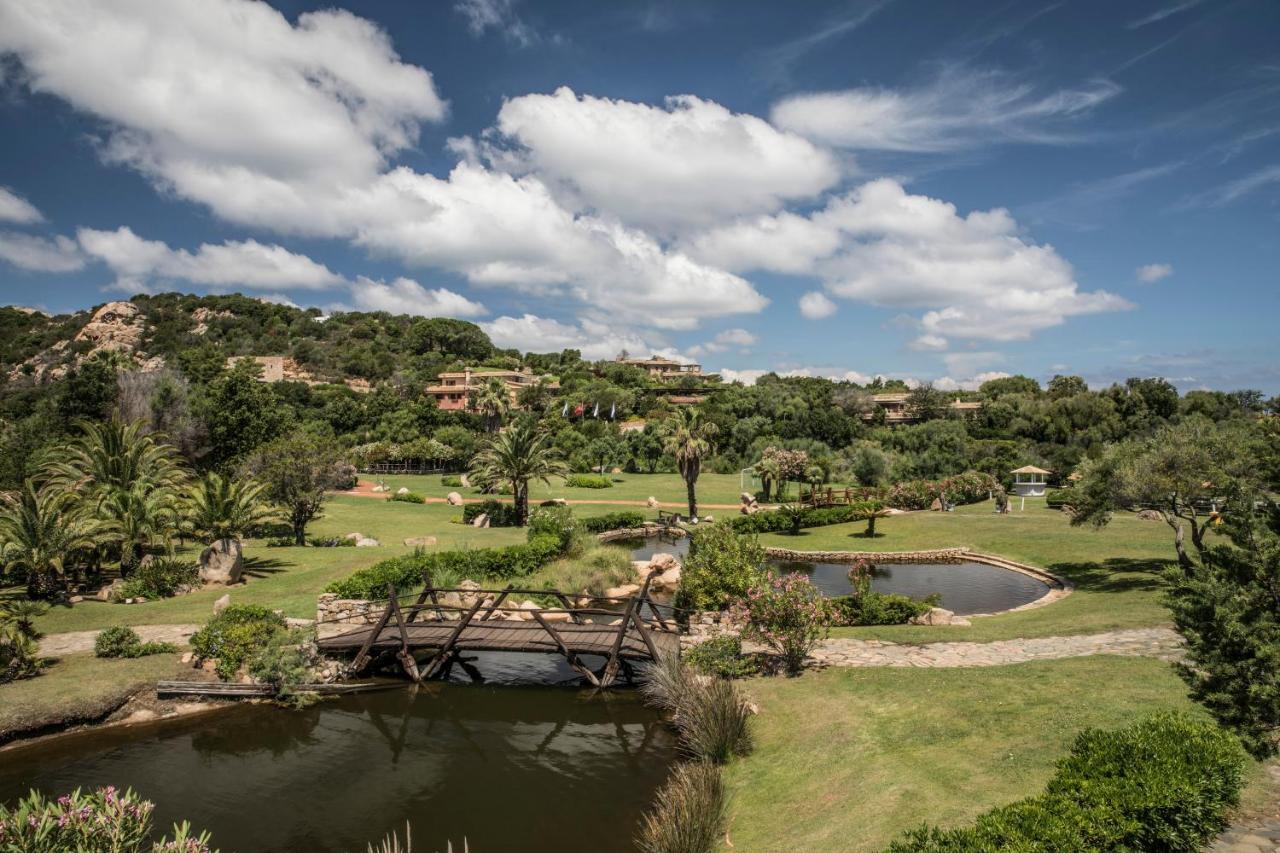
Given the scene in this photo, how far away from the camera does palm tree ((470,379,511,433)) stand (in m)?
73.6

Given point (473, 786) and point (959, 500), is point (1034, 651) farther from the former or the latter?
point (959, 500)

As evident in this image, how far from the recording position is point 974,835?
662cm

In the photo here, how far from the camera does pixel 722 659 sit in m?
15.8

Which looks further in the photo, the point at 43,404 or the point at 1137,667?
the point at 43,404

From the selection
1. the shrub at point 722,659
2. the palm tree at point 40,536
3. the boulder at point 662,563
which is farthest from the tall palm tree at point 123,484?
the shrub at point 722,659

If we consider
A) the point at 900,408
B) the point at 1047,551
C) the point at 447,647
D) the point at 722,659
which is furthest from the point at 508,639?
the point at 900,408

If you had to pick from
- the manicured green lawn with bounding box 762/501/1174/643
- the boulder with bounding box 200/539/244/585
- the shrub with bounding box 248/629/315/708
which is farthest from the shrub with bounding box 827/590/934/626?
the boulder with bounding box 200/539/244/585

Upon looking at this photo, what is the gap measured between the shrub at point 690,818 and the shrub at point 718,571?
27.8ft

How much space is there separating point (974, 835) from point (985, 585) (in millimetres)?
22479

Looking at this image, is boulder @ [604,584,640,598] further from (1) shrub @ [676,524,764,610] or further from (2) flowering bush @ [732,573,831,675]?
(2) flowering bush @ [732,573,831,675]

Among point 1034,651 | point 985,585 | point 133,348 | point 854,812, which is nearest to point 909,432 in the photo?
point 985,585

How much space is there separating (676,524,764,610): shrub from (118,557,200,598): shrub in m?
17.1

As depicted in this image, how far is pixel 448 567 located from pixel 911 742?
17152 mm

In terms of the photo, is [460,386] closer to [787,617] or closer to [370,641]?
[370,641]
